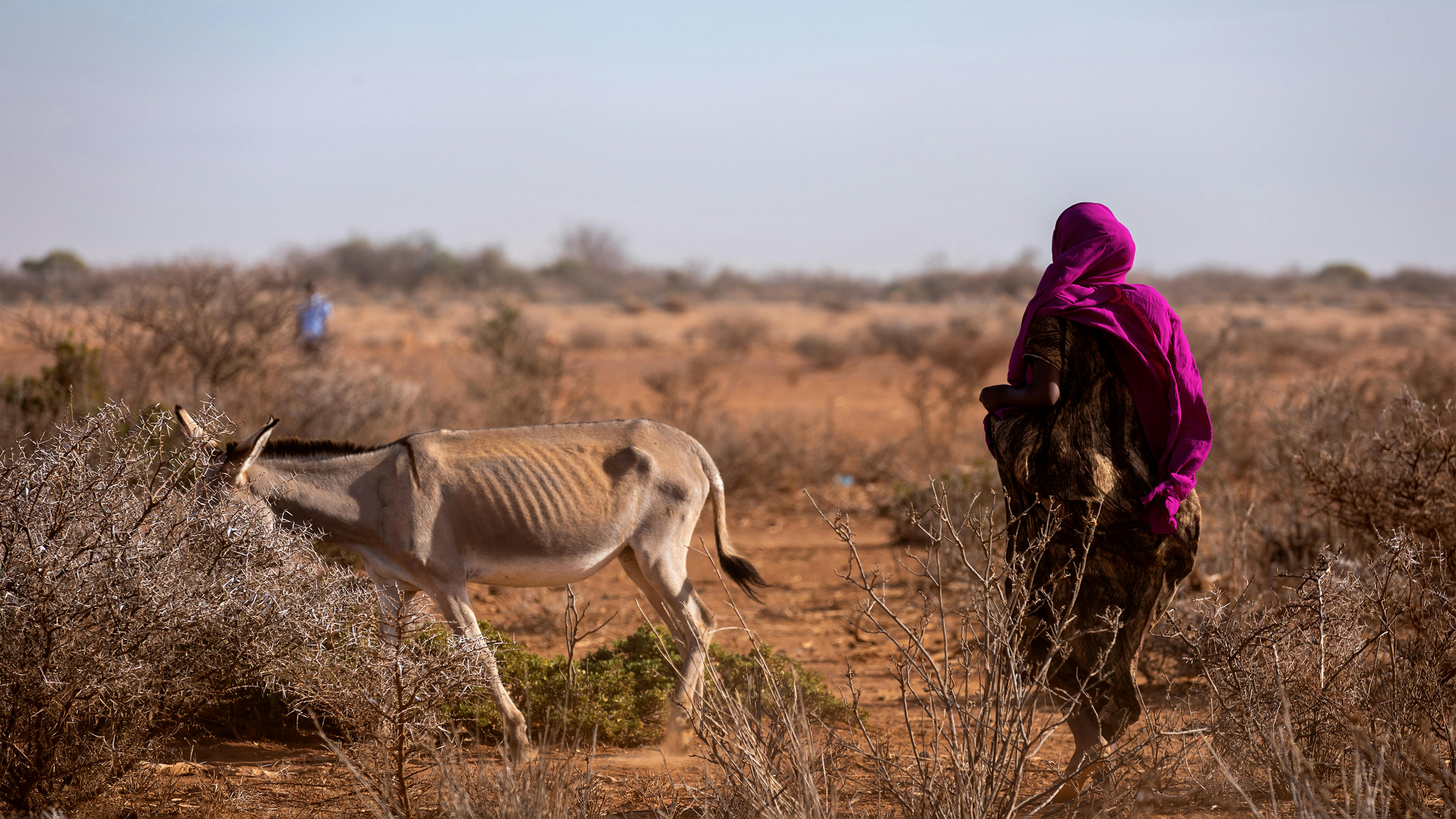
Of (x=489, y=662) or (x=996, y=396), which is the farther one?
(x=489, y=662)

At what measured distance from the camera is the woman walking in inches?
150

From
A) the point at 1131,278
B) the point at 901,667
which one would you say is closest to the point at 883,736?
the point at 901,667

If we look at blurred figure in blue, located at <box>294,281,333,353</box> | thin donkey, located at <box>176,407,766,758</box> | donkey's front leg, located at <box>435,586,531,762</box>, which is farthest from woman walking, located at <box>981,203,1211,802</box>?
blurred figure in blue, located at <box>294,281,333,353</box>

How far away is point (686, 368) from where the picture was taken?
80.8ft

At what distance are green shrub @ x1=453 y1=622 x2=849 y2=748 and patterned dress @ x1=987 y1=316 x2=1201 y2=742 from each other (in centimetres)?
140

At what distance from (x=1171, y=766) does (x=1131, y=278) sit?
31994 mm

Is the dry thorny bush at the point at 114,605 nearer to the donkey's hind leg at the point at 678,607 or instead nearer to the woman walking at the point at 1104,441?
the donkey's hind leg at the point at 678,607

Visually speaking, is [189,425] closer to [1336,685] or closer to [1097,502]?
[1097,502]

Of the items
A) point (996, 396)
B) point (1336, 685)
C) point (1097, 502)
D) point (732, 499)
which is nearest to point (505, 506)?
point (996, 396)

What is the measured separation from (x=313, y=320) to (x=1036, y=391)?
41.6 feet

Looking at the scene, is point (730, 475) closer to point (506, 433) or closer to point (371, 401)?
point (371, 401)

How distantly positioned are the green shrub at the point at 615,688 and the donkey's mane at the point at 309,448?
105cm

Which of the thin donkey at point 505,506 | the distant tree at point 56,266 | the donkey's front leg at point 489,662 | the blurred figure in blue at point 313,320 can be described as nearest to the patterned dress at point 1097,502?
the thin donkey at point 505,506

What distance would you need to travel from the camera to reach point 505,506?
16.8 feet
